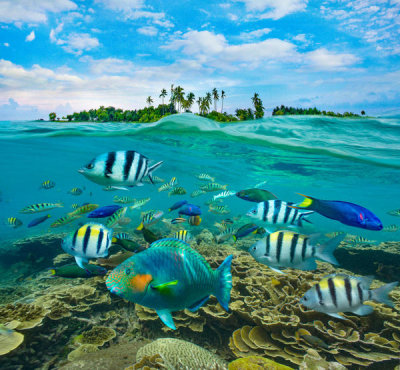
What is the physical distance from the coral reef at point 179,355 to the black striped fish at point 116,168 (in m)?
2.46

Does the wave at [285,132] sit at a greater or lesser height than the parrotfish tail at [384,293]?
greater

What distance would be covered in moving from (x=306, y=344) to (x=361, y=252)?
7746 millimetres

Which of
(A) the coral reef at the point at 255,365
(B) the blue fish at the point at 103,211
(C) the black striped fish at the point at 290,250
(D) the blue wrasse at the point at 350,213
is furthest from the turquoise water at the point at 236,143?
(A) the coral reef at the point at 255,365

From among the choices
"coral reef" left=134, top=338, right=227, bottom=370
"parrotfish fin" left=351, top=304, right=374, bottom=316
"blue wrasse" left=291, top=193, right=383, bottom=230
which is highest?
"blue wrasse" left=291, top=193, right=383, bottom=230

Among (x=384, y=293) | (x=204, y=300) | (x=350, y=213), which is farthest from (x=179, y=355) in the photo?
(x=350, y=213)

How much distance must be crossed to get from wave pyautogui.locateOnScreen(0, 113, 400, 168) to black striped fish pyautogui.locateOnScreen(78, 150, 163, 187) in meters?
13.4

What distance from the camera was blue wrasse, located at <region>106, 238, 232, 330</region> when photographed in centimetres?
193

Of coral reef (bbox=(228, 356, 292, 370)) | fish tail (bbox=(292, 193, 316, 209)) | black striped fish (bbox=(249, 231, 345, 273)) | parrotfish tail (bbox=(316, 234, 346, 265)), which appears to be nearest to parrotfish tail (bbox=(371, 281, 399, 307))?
parrotfish tail (bbox=(316, 234, 346, 265))

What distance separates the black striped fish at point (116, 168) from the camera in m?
3.18

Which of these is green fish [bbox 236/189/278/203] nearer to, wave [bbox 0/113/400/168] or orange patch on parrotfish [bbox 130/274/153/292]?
orange patch on parrotfish [bbox 130/274/153/292]

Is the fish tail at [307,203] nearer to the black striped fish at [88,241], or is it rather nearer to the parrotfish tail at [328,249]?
the parrotfish tail at [328,249]

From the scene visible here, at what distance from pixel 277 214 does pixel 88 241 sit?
2897 millimetres

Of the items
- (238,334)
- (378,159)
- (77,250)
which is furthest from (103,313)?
(378,159)

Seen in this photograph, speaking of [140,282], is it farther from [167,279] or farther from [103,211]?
[103,211]
